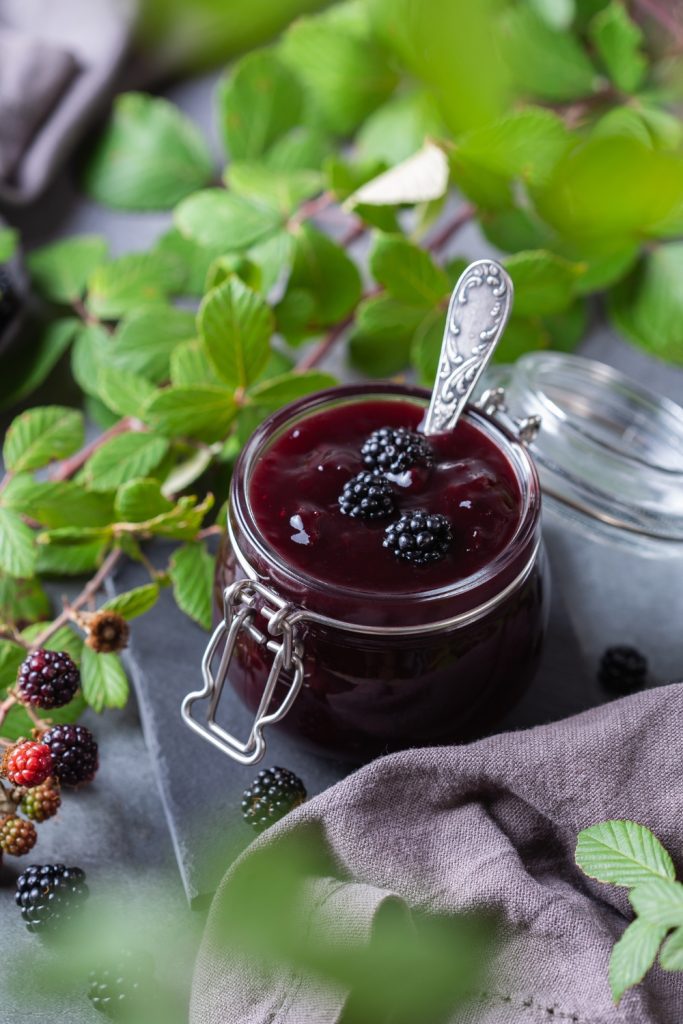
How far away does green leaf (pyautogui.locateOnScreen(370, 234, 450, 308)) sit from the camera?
1.41 meters

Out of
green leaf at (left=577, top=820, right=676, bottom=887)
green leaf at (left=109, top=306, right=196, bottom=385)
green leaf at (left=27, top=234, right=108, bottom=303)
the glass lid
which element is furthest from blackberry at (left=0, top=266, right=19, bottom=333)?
green leaf at (left=577, top=820, right=676, bottom=887)

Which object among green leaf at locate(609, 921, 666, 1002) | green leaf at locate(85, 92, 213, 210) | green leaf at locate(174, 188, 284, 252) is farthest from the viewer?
green leaf at locate(85, 92, 213, 210)

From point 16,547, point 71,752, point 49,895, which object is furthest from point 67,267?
point 49,895

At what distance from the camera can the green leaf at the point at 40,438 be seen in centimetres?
134

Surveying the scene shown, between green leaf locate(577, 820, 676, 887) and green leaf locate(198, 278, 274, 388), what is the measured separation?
69 cm

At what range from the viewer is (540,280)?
144cm

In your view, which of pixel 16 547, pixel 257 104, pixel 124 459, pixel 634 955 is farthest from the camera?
pixel 257 104

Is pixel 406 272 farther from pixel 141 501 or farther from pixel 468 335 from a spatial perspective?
pixel 141 501

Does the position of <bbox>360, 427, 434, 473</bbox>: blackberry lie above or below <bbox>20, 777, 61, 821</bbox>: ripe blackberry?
above

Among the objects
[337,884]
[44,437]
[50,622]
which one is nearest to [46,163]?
[44,437]

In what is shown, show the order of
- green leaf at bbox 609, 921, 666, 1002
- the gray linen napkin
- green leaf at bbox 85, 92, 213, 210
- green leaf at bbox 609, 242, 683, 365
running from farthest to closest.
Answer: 1. green leaf at bbox 85, 92, 213, 210
2. green leaf at bbox 609, 242, 683, 365
3. the gray linen napkin
4. green leaf at bbox 609, 921, 666, 1002

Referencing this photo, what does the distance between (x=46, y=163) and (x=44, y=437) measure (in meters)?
0.75

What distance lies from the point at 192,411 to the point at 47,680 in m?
0.39

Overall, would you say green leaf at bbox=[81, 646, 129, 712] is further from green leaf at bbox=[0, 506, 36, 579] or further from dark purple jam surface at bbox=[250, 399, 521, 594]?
dark purple jam surface at bbox=[250, 399, 521, 594]
